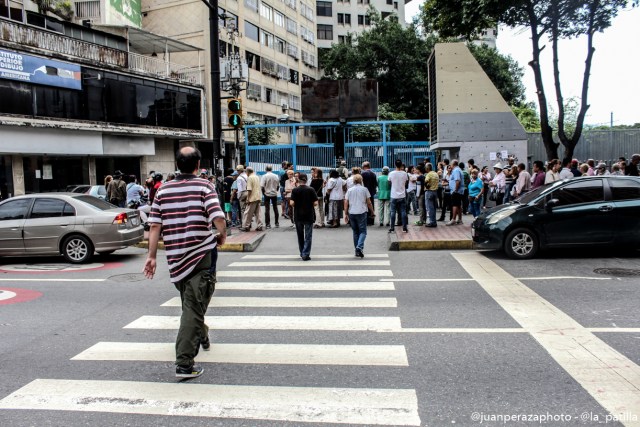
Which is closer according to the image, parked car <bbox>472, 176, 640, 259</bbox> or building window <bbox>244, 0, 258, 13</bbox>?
parked car <bbox>472, 176, 640, 259</bbox>

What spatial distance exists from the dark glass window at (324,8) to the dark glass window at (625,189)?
6044cm

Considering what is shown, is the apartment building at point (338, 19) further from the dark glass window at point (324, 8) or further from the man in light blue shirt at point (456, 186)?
the man in light blue shirt at point (456, 186)

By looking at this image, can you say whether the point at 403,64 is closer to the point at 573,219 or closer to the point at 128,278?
the point at 573,219

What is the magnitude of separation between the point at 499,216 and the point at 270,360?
6.98m

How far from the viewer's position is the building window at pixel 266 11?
156 feet

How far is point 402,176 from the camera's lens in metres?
13.0

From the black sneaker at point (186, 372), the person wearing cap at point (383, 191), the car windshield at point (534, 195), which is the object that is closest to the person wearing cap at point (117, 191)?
the person wearing cap at point (383, 191)

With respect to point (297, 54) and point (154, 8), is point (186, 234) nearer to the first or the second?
point (154, 8)

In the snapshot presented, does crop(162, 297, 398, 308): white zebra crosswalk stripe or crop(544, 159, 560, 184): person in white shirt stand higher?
crop(544, 159, 560, 184): person in white shirt

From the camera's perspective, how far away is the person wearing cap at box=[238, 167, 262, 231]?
1470cm

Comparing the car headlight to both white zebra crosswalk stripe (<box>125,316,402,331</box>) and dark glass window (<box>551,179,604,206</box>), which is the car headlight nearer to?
dark glass window (<box>551,179,604,206</box>)

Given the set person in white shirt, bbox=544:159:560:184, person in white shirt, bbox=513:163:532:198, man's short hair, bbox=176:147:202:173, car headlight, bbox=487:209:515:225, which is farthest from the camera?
person in white shirt, bbox=513:163:532:198

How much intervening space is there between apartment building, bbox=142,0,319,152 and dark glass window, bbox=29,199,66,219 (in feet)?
76.9

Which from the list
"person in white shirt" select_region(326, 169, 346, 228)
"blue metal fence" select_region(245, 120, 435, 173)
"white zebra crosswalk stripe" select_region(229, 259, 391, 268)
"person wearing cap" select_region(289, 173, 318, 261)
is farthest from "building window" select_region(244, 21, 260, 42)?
"white zebra crosswalk stripe" select_region(229, 259, 391, 268)
